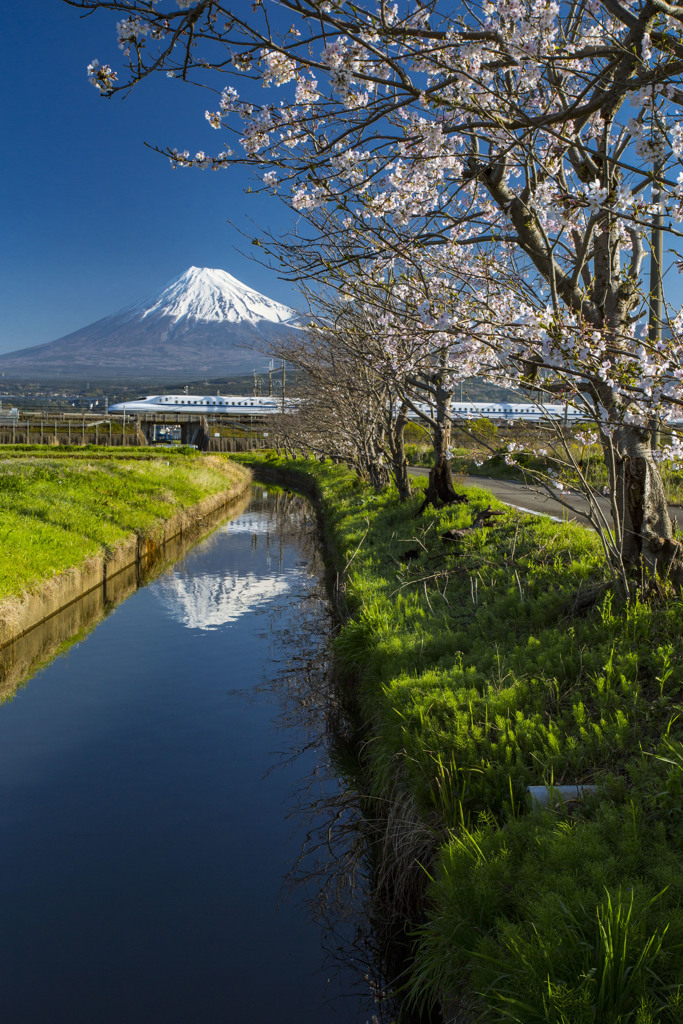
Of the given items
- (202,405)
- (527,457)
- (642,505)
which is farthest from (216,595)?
(202,405)

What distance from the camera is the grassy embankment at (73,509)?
12602 millimetres

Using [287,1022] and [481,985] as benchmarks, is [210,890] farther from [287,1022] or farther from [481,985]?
[481,985]

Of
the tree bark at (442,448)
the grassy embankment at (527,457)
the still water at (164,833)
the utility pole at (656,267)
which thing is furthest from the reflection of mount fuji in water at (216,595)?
the utility pole at (656,267)

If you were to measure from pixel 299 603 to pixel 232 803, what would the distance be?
7.40 meters

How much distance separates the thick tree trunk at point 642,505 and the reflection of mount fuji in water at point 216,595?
774cm

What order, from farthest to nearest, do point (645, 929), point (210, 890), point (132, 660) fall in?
1. point (132, 660)
2. point (210, 890)
3. point (645, 929)

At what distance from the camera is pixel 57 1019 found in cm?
440

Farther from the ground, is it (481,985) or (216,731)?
(481,985)

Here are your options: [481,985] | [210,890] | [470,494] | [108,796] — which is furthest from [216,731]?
[470,494]

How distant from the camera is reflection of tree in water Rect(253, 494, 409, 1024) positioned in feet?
16.3

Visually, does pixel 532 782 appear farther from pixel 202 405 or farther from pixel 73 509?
pixel 202 405

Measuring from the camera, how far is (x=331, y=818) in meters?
6.54

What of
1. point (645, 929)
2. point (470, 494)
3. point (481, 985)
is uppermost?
point (470, 494)

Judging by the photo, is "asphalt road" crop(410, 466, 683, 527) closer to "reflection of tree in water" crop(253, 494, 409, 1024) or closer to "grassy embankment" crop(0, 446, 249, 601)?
"reflection of tree in water" crop(253, 494, 409, 1024)
